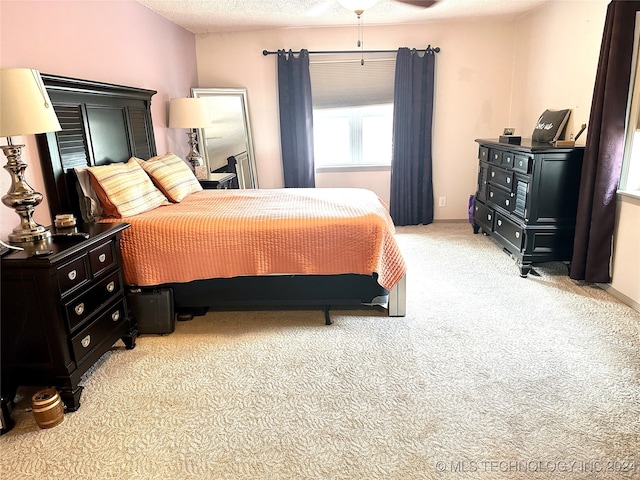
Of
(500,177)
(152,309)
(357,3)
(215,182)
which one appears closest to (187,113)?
(215,182)

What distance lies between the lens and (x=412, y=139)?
4973 mm

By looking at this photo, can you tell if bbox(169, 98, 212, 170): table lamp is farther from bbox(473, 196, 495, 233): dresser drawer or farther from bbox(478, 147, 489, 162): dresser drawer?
bbox(473, 196, 495, 233): dresser drawer

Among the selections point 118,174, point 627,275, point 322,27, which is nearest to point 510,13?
point 322,27

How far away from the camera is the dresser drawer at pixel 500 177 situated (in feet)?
12.3

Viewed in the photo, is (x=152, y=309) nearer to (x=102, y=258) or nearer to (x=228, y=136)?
(x=102, y=258)

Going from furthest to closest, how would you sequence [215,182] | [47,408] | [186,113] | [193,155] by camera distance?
[193,155] → [215,182] → [186,113] → [47,408]

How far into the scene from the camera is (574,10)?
356cm

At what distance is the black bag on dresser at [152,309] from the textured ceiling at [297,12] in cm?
254

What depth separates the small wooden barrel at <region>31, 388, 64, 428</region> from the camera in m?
1.83

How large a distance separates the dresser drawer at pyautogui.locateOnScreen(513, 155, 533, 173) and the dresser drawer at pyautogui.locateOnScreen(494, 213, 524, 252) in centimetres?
46

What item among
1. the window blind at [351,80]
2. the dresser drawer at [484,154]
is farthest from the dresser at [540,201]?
the window blind at [351,80]

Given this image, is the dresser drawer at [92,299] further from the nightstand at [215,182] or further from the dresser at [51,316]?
the nightstand at [215,182]

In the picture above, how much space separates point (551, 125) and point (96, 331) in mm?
3849

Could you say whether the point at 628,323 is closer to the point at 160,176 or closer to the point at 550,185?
the point at 550,185
